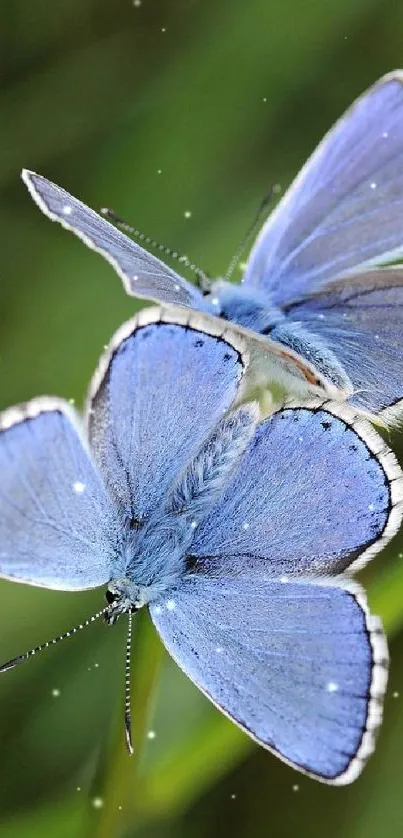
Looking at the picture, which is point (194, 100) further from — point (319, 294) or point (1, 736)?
point (1, 736)

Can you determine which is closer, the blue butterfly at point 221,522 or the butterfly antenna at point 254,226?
the blue butterfly at point 221,522

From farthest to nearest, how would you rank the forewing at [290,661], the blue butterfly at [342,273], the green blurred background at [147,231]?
1. the green blurred background at [147,231]
2. the blue butterfly at [342,273]
3. the forewing at [290,661]

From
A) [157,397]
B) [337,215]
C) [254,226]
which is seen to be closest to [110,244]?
[157,397]

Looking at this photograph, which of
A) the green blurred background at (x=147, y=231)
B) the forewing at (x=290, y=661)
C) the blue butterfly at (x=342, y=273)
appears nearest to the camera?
the forewing at (x=290, y=661)

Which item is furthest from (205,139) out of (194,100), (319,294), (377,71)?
(319,294)

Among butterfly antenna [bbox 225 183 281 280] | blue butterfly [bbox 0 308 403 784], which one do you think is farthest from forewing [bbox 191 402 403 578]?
butterfly antenna [bbox 225 183 281 280]

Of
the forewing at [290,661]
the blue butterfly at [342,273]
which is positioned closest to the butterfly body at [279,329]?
the blue butterfly at [342,273]

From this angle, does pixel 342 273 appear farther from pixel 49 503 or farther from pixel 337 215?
pixel 49 503

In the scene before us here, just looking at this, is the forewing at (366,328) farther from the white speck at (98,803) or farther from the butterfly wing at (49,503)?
the white speck at (98,803)
